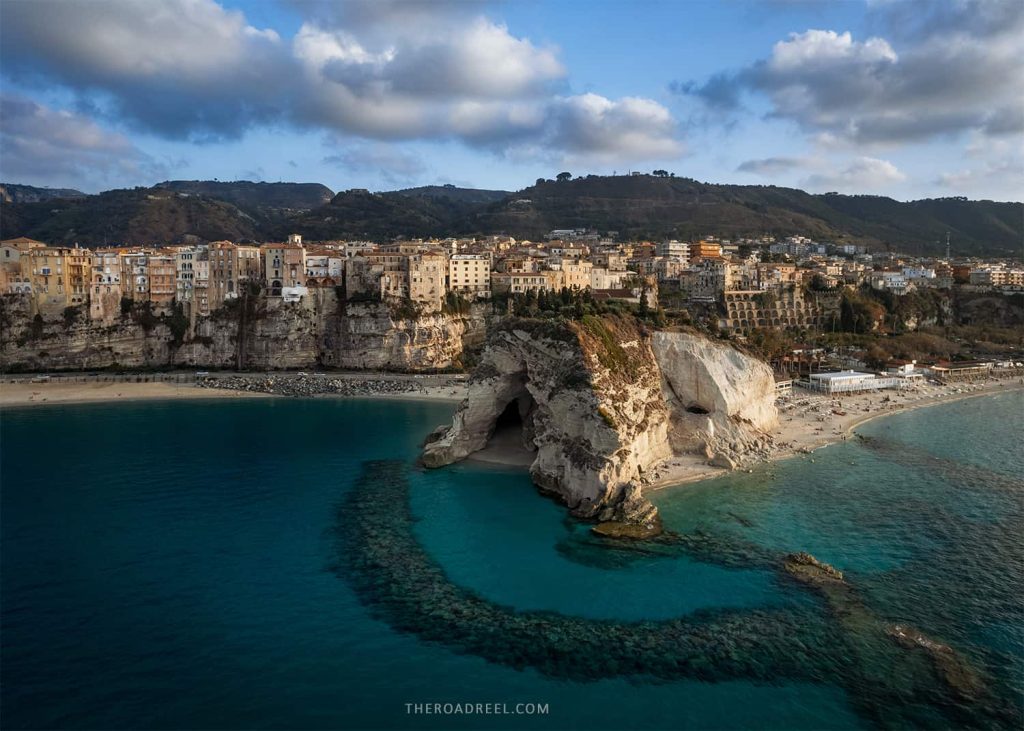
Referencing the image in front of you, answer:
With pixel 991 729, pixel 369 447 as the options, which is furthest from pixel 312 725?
pixel 369 447

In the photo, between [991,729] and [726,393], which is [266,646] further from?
[726,393]

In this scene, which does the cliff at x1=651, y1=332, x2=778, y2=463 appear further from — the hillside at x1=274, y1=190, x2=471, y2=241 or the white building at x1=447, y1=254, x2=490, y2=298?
the hillside at x1=274, y1=190, x2=471, y2=241

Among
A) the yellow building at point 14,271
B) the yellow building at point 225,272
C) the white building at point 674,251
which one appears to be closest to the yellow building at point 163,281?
the yellow building at point 225,272

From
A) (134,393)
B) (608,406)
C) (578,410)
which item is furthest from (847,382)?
(134,393)

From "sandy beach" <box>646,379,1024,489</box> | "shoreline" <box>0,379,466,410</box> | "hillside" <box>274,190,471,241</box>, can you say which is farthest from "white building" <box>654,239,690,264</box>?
"hillside" <box>274,190,471,241</box>

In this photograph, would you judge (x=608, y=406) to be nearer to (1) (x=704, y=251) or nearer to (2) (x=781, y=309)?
(2) (x=781, y=309)
